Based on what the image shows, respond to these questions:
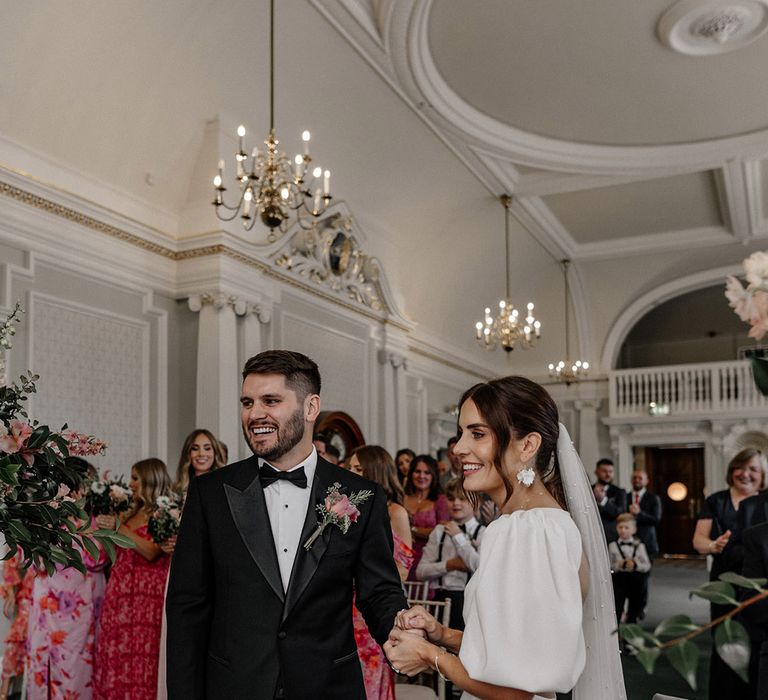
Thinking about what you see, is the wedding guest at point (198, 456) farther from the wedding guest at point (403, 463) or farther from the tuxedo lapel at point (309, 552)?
the wedding guest at point (403, 463)

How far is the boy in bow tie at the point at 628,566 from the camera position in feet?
27.8

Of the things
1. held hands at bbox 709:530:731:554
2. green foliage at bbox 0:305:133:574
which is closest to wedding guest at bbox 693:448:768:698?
held hands at bbox 709:530:731:554

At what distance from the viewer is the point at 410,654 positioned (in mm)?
2135

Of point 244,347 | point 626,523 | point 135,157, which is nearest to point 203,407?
point 244,347

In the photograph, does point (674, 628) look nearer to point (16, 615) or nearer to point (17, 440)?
point (17, 440)

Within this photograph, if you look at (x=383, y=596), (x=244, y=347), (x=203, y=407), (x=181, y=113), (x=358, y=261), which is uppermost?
(x=181, y=113)

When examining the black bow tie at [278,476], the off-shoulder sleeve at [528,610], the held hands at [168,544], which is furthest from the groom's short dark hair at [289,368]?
the held hands at [168,544]

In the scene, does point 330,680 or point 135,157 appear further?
point 135,157

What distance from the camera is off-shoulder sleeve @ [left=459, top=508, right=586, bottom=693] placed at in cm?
183

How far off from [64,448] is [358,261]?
27.3 ft

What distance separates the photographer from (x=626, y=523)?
8594 millimetres

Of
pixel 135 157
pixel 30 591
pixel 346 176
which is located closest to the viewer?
pixel 30 591

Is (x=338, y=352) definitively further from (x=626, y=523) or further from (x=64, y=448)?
(x=64, y=448)

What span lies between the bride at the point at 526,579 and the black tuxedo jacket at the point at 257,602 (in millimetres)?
337
